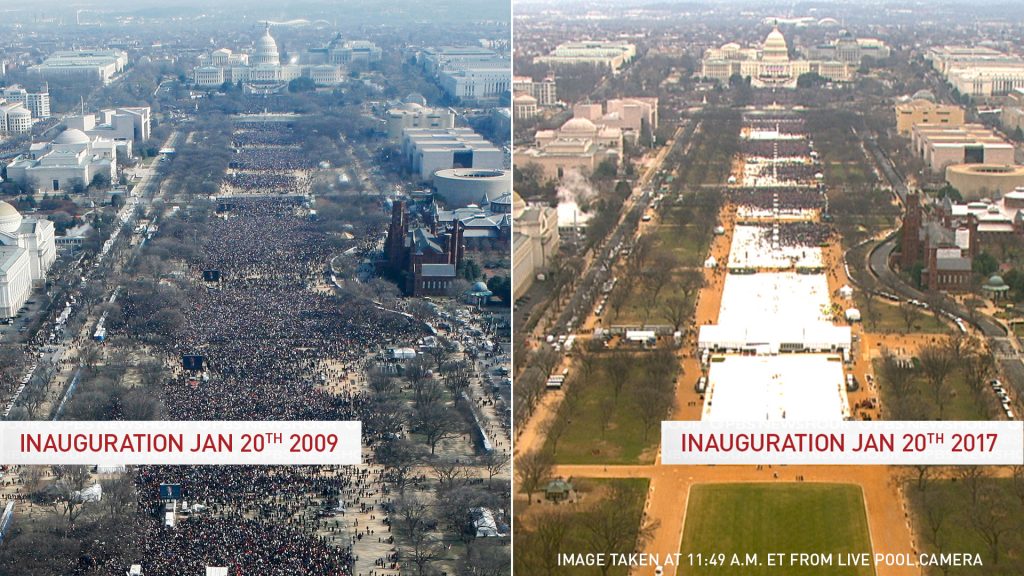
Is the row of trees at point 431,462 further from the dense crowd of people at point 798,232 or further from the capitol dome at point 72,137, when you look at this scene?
the capitol dome at point 72,137

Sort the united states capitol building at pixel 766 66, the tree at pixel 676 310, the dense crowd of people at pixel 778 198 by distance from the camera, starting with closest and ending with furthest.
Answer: the tree at pixel 676 310, the dense crowd of people at pixel 778 198, the united states capitol building at pixel 766 66

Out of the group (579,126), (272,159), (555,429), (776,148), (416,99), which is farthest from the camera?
(579,126)

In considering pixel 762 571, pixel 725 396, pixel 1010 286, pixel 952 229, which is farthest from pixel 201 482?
pixel 952 229

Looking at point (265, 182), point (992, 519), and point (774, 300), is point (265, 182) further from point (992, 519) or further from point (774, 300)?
point (992, 519)

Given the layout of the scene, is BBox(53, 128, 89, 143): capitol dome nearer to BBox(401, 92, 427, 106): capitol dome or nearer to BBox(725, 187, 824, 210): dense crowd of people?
BBox(401, 92, 427, 106): capitol dome

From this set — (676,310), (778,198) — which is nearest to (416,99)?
(676,310)

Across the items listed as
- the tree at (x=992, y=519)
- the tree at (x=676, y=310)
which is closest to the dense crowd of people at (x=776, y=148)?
the tree at (x=676, y=310)
